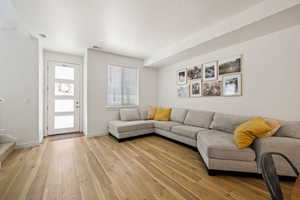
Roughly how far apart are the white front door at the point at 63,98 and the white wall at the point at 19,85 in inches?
37.9

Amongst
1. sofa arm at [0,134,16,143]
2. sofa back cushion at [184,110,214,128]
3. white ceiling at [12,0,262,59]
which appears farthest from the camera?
sofa back cushion at [184,110,214,128]

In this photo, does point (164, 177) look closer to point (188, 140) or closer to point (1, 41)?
point (188, 140)

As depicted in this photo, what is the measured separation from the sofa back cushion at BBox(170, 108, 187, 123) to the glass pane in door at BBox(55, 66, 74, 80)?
11.8ft

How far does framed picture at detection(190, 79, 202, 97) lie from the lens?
370 centimetres

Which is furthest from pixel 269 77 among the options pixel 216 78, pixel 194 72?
pixel 194 72

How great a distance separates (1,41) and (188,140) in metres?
4.69

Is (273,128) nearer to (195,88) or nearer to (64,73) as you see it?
(195,88)

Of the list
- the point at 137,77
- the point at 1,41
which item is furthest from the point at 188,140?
the point at 1,41

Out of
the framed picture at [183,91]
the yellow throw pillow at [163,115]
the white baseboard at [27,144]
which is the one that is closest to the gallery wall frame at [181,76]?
the framed picture at [183,91]

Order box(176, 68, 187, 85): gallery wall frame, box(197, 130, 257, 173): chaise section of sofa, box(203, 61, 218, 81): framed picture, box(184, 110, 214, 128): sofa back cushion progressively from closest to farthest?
box(197, 130, 257, 173): chaise section of sofa
box(184, 110, 214, 128): sofa back cushion
box(203, 61, 218, 81): framed picture
box(176, 68, 187, 85): gallery wall frame

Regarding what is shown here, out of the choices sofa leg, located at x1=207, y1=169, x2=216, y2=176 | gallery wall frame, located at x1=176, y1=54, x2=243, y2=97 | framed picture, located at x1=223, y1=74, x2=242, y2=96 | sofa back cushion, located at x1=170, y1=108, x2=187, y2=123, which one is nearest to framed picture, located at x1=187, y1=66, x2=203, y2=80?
gallery wall frame, located at x1=176, y1=54, x2=243, y2=97

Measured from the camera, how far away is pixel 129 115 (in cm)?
422

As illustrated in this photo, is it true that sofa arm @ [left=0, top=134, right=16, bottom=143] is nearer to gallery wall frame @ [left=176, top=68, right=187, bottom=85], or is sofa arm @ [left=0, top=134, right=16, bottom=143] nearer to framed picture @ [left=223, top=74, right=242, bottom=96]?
gallery wall frame @ [left=176, top=68, right=187, bottom=85]

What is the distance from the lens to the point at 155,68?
529cm
